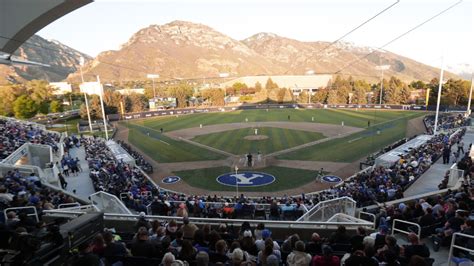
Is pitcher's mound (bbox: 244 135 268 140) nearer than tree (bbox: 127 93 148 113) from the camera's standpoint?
Yes

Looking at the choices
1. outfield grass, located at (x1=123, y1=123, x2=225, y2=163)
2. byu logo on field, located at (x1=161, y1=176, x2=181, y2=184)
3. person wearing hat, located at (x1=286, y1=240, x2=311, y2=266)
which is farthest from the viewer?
outfield grass, located at (x1=123, y1=123, x2=225, y2=163)

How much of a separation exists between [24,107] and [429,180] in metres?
Result: 78.2

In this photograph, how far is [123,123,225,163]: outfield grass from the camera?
3284 cm

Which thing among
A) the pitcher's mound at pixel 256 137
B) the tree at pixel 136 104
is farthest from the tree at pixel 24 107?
the pitcher's mound at pixel 256 137

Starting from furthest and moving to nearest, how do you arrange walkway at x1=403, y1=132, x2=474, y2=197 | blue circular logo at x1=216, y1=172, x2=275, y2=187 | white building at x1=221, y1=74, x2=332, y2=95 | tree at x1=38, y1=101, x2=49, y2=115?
white building at x1=221, y1=74, x2=332, y2=95
tree at x1=38, y1=101, x2=49, y2=115
blue circular logo at x1=216, y1=172, x2=275, y2=187
walkway at x1=403, y1=132, x2=474, y2=197

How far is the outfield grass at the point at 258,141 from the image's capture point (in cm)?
3547

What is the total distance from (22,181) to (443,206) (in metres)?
16.1

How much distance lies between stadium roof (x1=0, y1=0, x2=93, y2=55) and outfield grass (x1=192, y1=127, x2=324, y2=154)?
27294mm

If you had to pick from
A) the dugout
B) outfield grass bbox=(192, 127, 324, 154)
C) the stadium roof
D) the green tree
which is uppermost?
the stadium roof

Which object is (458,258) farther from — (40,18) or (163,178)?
(163,178)

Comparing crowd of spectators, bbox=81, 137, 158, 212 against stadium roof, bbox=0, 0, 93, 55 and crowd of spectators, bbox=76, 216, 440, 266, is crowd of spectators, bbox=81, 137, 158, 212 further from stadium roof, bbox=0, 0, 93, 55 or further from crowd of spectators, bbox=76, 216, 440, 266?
stadium roof, bbox=0, 0, 93, 55

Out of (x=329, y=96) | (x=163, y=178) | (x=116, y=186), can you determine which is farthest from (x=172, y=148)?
(x=329, y=96)

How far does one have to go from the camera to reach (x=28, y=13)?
680 cm

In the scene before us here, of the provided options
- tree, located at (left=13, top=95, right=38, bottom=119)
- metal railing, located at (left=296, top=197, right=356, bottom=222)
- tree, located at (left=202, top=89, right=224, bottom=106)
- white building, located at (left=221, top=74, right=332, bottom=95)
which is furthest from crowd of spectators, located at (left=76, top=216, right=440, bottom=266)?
white building, located at (left=221, top=74, right=332, bottom=95)
